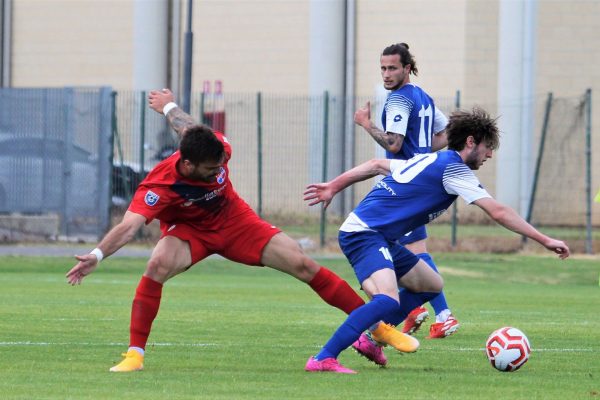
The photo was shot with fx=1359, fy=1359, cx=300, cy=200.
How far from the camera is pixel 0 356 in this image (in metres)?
9.46

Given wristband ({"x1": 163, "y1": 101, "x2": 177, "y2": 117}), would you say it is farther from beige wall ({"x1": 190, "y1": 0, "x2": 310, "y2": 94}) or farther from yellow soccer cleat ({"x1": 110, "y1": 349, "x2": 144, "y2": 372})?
beige wall ({"x1": 190, "y1": 0, "x2": 310, "y2": 94})

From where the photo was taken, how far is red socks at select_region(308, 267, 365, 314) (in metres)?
9.25

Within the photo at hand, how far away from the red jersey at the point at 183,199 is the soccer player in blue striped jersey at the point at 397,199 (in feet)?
1.95

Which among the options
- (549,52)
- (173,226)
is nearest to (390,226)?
(173,226)

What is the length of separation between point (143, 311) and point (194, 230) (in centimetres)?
68

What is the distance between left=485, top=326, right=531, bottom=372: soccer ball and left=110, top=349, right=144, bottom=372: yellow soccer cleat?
230 centimetres

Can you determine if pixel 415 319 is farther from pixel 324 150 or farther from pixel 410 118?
pixel 324 150

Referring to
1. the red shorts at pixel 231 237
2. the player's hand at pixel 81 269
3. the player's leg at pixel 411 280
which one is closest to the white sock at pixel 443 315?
the player's leg at pixel 411 280

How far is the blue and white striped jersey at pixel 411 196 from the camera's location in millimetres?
8891

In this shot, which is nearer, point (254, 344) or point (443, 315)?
point (254, 344)

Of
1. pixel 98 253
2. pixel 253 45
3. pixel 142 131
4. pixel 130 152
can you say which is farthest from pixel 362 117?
pixel 253 45

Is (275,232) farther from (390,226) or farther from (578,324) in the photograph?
(578,324)

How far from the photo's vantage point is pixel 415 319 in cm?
1142

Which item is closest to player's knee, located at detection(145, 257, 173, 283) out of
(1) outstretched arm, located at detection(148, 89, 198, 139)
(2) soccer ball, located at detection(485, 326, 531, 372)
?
(1) outstretched arm, located at detection(148, 89, 198, 139)
